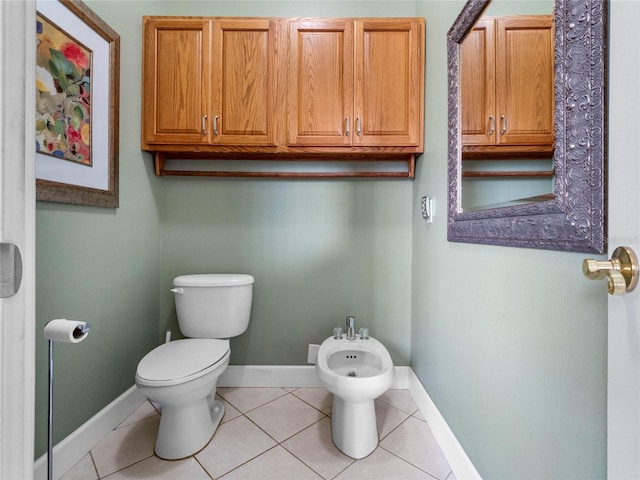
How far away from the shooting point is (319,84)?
1.62m

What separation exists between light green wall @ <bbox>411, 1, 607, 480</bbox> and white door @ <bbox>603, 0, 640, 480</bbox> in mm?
187

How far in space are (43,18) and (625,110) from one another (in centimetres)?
177

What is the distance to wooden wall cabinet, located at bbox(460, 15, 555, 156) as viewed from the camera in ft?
2.36

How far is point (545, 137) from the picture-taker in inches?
28.3

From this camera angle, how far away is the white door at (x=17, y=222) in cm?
46

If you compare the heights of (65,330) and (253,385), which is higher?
(65,330)

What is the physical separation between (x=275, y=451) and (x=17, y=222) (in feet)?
4.40

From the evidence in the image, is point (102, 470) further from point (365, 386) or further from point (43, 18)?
point (43, 18)

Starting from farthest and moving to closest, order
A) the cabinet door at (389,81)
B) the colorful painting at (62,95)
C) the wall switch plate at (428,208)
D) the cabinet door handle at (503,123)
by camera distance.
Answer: the cabinet door at (389,81) < the wall switch plate at (428,208) < the colorful painting at (62,95) < the cabinet door handle at (503,123)

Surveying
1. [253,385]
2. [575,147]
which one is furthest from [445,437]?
[575,147]

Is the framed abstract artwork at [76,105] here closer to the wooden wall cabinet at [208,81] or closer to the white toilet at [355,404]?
the wooden wall cabinet at [208,81]

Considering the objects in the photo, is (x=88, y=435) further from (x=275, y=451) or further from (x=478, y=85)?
(x=478, y=85)

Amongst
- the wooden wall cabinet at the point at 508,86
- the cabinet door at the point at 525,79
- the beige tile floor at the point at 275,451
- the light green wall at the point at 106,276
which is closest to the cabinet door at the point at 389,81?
the wooden wall cabinet at the point at 508,86

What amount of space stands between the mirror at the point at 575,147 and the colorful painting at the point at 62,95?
1.65m
